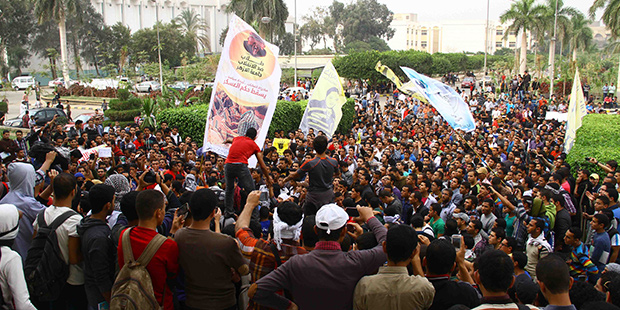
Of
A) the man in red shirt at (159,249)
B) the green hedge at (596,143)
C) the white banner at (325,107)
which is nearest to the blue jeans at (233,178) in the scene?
the man in red shirt at (159,249)

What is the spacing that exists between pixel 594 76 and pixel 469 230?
38.8 m

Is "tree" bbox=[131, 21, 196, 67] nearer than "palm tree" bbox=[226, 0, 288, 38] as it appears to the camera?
No

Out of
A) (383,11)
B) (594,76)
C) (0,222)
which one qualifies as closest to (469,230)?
(0,222)

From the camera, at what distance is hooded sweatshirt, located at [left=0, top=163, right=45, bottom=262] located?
4871mm

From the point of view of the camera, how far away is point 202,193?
387 cm

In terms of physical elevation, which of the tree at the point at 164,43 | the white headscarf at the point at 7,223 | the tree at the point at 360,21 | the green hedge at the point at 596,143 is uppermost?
the tree at the point at 360,21

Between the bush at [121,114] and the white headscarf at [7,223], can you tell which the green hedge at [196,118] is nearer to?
the bush at [121,114]

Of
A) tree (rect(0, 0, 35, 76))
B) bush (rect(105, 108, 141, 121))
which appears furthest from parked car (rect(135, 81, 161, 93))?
bush (rect(105, 108, 141, 121))

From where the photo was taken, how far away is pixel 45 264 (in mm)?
4066

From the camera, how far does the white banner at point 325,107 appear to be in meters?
12.9

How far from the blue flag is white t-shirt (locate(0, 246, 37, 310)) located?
9312 mm

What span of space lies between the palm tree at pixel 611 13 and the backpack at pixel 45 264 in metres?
39.1

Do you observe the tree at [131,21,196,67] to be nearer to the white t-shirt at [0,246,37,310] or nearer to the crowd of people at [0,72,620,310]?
the crowd of people at [0,72,620,310]

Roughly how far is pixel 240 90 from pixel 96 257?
14.8 feet
